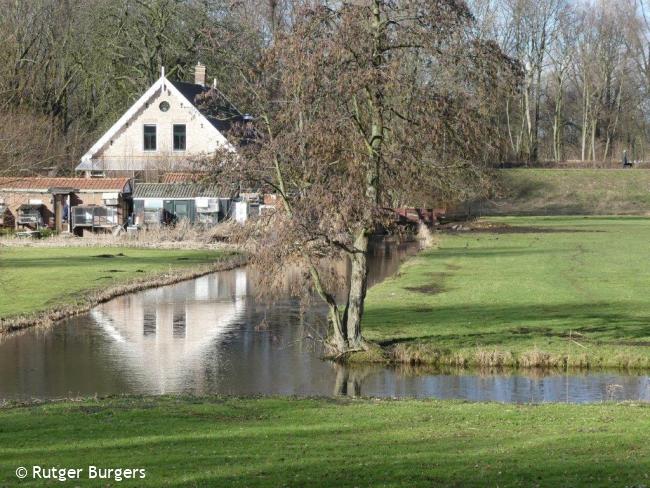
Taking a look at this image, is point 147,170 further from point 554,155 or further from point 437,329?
point 554,155

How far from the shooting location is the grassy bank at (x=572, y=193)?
90.6 meters

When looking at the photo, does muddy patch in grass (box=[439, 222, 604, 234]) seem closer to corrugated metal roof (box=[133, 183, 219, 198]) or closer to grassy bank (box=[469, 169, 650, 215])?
grassy bank (box=[469, 169, 650, 215])

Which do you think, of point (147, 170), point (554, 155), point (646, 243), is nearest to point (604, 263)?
point (646, 243)

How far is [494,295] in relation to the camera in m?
32.8

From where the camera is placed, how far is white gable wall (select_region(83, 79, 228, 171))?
6675cm

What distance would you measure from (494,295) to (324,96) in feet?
43.2

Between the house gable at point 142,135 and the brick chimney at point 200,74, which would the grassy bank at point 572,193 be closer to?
the brick chimney at point 200,74

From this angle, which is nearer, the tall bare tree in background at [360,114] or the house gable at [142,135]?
the tall bare tree in background at [360,114]

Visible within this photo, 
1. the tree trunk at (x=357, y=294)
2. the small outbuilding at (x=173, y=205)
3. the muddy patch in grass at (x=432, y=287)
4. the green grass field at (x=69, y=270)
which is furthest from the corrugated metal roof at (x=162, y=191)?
the tree trunk at (x=357, y=294)

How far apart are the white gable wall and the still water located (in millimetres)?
36524

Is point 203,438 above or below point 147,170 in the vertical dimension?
below

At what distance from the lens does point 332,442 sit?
12641mm

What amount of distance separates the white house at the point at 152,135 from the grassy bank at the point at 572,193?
30.6m

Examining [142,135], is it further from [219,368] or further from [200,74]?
[219,368]
